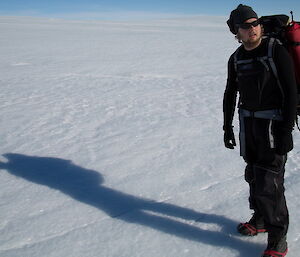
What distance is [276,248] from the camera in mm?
2094

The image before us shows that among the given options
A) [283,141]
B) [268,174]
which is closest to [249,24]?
[283,141]

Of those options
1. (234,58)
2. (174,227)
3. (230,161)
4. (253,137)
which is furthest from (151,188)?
(234,58)

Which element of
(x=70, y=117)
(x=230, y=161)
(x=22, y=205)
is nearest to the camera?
(x=22, y=205)

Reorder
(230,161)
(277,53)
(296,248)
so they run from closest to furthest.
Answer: (277,53), (296,248), (230,161)

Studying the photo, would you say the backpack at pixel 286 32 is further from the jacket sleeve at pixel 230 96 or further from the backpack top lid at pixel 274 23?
the jacket sleeve at pixel 230 96

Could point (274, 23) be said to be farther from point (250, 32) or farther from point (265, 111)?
point (265, 111)

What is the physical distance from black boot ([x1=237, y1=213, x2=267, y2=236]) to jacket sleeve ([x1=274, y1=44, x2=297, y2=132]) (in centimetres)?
88

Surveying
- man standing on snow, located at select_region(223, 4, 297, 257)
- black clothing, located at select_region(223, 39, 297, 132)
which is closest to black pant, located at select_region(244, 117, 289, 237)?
man standing on snow, located at select_region(223, 4, 297, 257)

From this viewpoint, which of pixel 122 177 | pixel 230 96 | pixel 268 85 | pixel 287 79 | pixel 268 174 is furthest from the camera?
pixel 122 177

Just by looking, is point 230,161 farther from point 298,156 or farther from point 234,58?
point 234,58

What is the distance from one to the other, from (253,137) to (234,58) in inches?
22.0

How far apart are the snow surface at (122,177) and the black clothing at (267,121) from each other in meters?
0.45

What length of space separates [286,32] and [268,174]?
911mm

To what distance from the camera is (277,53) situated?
1.83 metres
